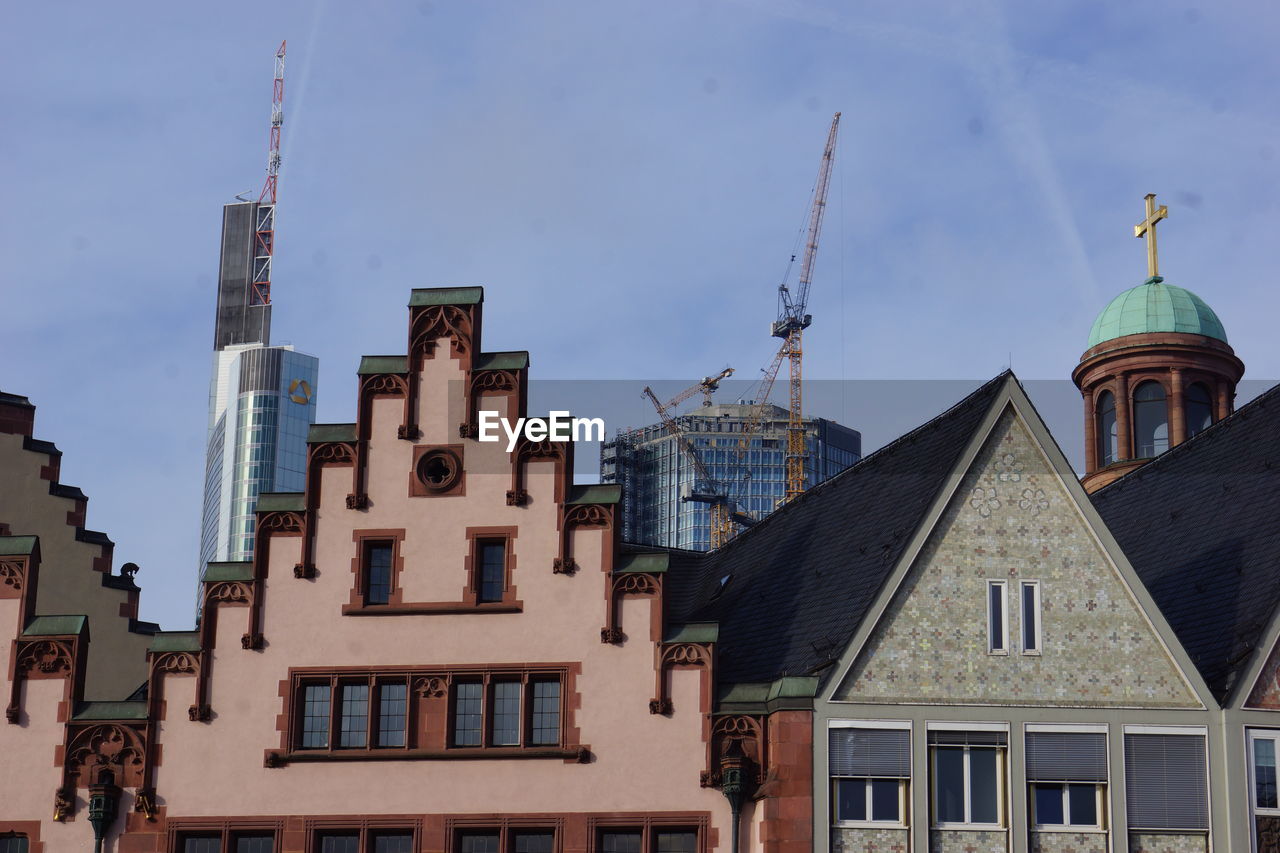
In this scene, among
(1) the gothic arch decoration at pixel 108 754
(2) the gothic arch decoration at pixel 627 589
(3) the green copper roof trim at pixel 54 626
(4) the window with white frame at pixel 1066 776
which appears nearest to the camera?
(4) the window with white frame at pixel 1066 776

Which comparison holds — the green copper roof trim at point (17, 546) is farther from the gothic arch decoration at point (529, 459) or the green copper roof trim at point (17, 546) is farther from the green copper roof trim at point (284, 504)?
the gothic arch decoration at point (529, 459)

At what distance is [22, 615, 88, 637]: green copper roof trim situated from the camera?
41.4 m

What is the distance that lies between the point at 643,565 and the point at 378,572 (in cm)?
537

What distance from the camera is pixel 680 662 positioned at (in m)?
40.2

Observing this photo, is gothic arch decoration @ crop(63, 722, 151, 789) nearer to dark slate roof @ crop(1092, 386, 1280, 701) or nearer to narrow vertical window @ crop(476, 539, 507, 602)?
narrow vertical window @ crop(476, 539, 507, 602)

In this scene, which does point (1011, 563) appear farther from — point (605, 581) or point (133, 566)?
point (133, 566)

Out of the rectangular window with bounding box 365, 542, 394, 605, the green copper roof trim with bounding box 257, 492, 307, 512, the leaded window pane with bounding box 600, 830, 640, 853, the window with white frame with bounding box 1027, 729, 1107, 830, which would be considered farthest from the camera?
the green copper roof trim with bounding box 257, 492, 307, 512

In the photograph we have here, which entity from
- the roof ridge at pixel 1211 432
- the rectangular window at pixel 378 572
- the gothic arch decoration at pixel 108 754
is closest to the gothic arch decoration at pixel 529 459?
the rectangular window at pixel 378 572

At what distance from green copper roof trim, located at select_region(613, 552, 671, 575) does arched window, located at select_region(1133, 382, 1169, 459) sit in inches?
1541

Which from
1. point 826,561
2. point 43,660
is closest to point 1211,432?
point 826,561

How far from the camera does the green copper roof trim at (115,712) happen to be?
40.8 meters

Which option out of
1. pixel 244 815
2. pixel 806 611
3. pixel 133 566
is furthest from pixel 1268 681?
pixel 133 566

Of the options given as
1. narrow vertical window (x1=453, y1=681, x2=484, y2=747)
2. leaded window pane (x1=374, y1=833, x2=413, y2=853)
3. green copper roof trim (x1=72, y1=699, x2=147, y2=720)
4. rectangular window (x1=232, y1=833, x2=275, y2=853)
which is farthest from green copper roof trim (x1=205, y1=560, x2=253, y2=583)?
leaded window pane (x1=374, y1=833, x2=413, y2=853)

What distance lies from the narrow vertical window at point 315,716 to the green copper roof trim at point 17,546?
6.59 m
